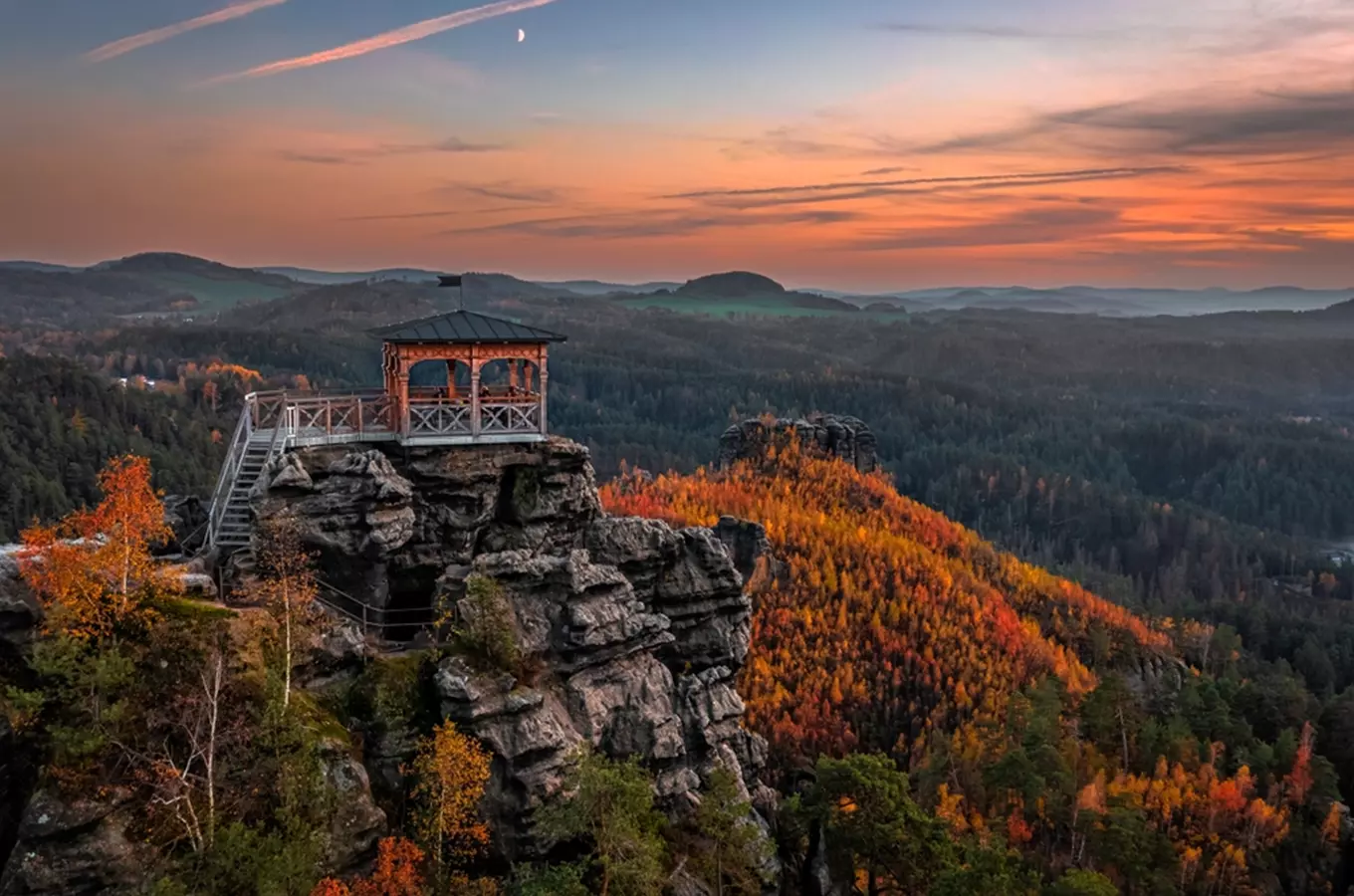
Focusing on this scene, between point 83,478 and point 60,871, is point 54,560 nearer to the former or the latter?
point 60,871

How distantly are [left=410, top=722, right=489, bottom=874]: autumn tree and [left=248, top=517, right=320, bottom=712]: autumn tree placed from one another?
14.7ft

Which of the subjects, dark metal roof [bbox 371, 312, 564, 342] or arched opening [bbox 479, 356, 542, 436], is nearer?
dark metal roof [bbox 371, 312, 564, 342]

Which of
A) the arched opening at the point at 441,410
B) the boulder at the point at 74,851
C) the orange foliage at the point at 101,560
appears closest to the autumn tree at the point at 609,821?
the boulder at the point at 74,851

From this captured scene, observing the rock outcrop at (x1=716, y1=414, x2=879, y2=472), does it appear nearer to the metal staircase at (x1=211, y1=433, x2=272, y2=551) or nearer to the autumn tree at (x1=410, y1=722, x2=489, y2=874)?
the metal staircase at (x1=211, y1=433, x2=272, y2=551)

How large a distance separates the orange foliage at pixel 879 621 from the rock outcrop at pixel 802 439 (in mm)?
6805

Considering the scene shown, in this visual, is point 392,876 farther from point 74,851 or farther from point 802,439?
point 802,439

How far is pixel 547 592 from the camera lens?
3438cm

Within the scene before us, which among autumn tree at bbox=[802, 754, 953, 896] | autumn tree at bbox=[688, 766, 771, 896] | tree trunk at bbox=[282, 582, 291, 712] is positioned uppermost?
tree trunk at bbox=[282, 582, 291, 712]

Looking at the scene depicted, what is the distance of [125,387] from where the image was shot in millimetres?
197875

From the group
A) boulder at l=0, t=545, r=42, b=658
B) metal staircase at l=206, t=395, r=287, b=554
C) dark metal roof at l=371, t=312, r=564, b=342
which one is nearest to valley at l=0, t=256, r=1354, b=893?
boulder at l=0, t=545, r=42, b=658

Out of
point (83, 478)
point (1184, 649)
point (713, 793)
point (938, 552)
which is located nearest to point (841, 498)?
point (938, 552)

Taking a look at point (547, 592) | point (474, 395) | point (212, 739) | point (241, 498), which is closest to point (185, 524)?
point (241, 498)

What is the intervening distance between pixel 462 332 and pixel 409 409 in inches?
145

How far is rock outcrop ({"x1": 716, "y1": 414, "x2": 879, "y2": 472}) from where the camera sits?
466ft
